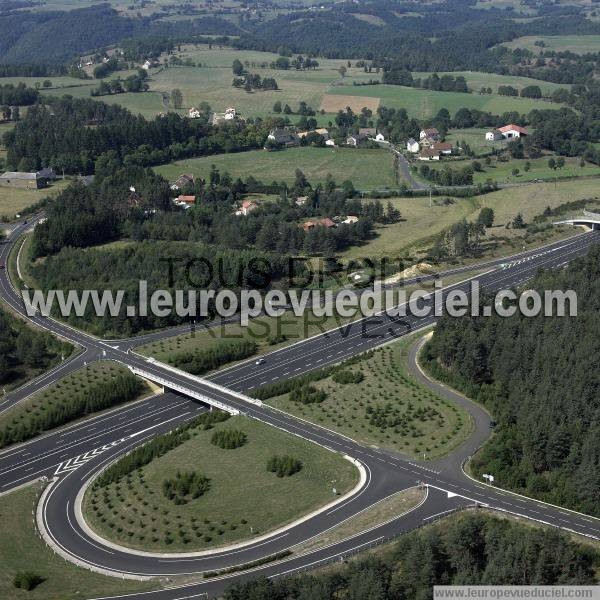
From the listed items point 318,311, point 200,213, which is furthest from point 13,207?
point 318,311

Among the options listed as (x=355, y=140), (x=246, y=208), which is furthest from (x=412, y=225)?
(x=355, y=140)

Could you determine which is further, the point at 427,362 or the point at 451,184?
the point at 451,184

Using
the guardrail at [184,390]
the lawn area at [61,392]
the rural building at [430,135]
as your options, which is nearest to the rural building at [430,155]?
the rural building at [430,135]

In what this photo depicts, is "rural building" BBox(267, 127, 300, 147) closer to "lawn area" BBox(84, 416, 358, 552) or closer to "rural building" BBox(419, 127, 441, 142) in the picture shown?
"rural building" BBox(419, 127, 441, 142)

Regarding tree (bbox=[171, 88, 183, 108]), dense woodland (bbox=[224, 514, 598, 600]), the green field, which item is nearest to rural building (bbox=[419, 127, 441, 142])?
the green field

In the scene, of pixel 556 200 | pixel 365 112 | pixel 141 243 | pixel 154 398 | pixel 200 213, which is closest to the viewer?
pixel 154 398

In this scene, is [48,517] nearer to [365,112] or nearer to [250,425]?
[250,425]
